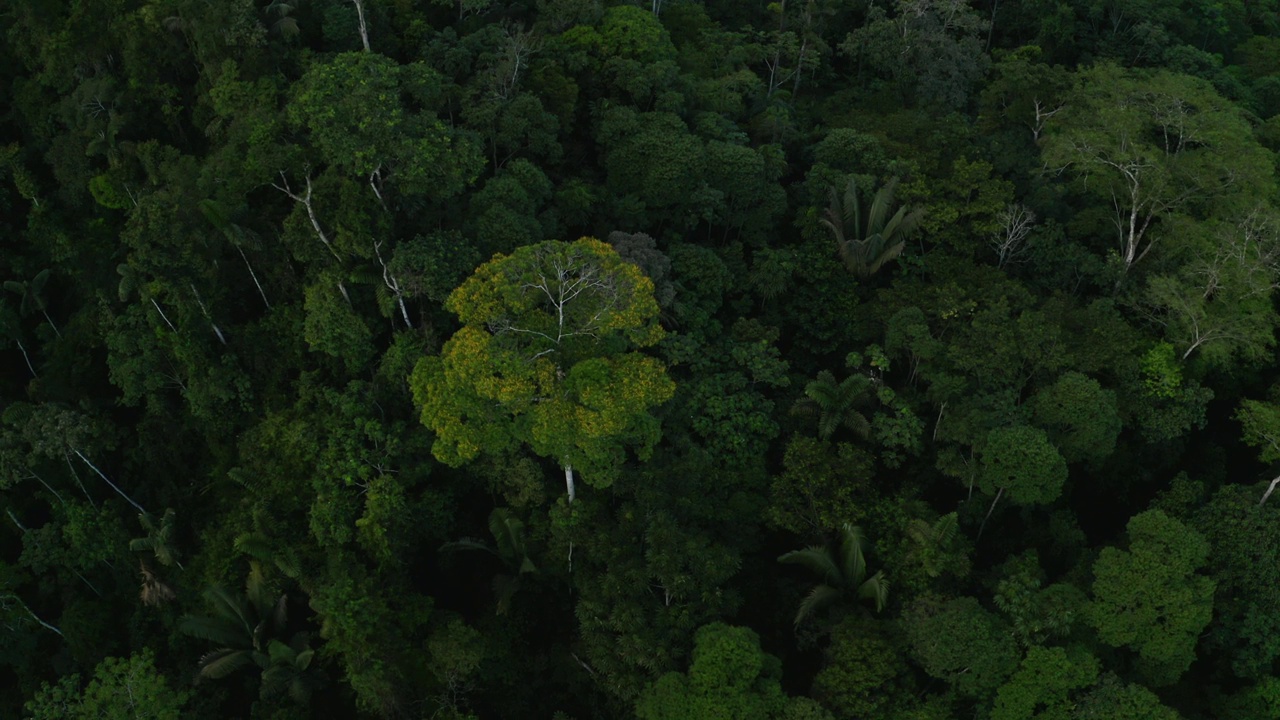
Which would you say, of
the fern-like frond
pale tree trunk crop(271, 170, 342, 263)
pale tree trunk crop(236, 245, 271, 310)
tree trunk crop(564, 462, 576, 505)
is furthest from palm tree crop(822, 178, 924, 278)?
the fern-like frond

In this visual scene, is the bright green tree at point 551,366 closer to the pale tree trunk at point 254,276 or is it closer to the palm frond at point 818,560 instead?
the palm frond at point 818,560

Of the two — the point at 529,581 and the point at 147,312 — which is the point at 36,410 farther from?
the point at 529,581

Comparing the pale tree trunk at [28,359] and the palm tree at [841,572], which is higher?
the palm tree at [841,572]

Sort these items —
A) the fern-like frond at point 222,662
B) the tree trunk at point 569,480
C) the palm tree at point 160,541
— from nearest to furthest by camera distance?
the tree trunk at point 569,480 → the fern-like frond at point 222,662 → the palm tree at point 160,541

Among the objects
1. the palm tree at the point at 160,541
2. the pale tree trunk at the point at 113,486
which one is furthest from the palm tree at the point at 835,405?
the pale tree trunk at the point at 113,486

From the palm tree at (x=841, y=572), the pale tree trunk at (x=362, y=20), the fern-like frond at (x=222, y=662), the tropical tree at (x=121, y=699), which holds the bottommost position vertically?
the fern-like frond at (x=222, y=662)

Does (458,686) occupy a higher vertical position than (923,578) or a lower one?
lower

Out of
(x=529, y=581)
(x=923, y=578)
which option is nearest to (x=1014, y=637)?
(x=923, y=578)

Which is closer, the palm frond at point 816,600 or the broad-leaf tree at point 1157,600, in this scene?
the broad-leaf tree at point 1157,600
